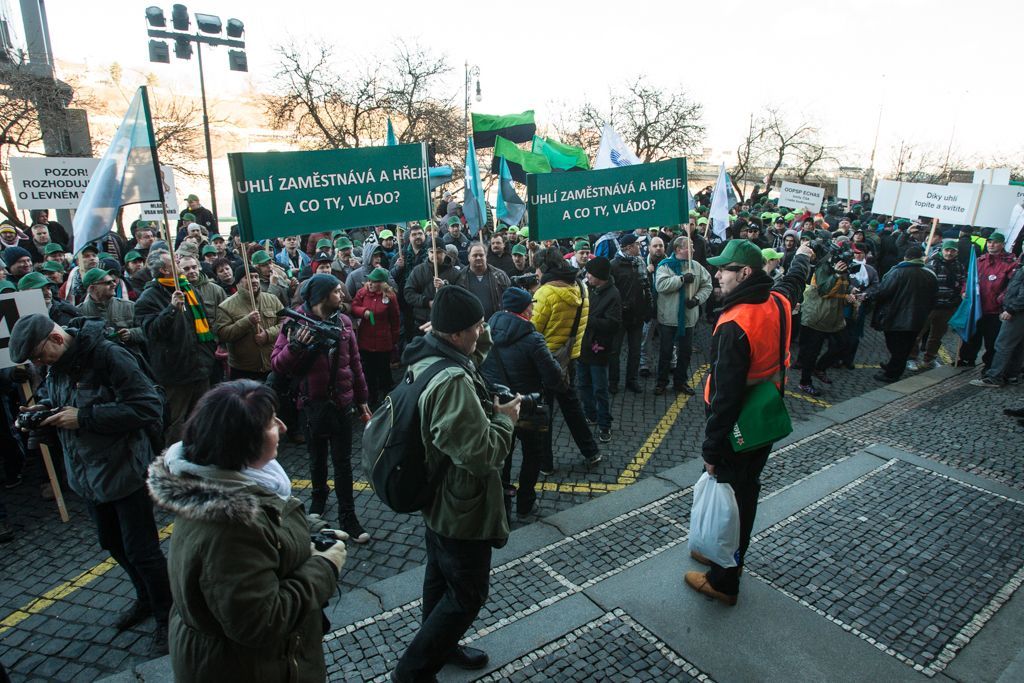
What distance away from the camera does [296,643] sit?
6.65ft

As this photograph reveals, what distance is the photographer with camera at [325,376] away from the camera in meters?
4.13

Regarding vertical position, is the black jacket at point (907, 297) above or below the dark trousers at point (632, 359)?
above

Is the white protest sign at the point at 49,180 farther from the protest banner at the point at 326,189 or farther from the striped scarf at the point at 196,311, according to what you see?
the protest banner at the point at 326,189

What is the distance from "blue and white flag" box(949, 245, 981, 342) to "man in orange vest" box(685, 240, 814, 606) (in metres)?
7.04

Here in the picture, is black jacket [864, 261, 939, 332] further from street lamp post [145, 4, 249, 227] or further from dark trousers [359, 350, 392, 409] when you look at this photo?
street lamp post [145, 4, 249, 227]

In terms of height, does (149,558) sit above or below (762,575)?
above

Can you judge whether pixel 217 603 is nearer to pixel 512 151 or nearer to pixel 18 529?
pixel 18 529

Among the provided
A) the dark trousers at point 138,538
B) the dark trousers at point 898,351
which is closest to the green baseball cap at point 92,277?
the dark trousers at point 138,538

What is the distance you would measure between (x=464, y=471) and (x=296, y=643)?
0.92 metres

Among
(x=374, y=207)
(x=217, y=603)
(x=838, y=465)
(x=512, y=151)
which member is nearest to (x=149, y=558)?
(x=217, y=603)

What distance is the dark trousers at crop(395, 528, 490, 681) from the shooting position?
277 centimetres

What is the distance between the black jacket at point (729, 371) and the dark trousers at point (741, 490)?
9cm

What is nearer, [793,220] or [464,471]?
[464,471]

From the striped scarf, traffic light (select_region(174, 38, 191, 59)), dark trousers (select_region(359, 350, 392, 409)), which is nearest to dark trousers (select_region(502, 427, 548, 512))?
dark trousers (select_region(359, 350, 392, 409))
